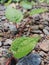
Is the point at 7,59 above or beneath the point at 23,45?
beneath

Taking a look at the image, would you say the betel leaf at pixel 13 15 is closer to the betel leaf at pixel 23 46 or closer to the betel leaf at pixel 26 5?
the betel leaf at pixel 23 46

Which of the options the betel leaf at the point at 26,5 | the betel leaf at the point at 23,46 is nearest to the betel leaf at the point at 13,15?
the betel leaf at the point at 23,46

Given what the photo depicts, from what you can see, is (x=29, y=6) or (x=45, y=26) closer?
(x=45, y=26)

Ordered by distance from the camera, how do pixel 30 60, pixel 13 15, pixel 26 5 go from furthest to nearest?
pixel 26 5 → pixel 13 15 → pixel 30 60

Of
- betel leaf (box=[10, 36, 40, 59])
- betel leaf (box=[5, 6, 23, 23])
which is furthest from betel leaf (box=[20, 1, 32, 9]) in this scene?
betel leaf (box=[10, 36, 40, 59])

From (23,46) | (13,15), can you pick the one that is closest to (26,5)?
(13,15)

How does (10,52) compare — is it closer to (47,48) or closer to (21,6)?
(47,48)

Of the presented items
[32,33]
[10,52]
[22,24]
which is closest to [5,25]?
[22,24]

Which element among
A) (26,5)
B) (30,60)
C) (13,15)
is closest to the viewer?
(30,60)

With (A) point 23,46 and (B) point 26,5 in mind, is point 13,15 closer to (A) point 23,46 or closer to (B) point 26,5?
(A) point 23,46

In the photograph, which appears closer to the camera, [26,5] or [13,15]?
[13,15]
